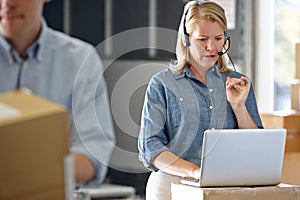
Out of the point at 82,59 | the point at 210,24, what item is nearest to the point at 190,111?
the point at 210,24

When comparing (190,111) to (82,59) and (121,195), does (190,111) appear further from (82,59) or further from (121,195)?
(121,195)

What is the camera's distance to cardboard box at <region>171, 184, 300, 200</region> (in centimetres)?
233

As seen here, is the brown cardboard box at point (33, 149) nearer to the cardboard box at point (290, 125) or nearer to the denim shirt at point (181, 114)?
the denim shirt at point (181, 114)

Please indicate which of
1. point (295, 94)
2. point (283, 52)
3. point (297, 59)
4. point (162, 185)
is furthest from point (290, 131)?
point (283, 52)

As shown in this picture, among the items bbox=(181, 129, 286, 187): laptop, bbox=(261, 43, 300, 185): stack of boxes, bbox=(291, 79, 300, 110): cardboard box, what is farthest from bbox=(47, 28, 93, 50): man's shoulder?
bbox=(291, 79, 300, 110): cardboard box

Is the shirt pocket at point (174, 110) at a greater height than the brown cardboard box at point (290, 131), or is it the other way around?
the shirt pocket at point (174, 110)

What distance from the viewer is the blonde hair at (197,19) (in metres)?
2.45

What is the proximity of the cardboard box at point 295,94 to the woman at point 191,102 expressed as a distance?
4.01ft

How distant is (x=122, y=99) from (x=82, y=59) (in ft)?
2.32

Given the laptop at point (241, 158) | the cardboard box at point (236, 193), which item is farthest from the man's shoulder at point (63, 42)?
the cardboard box at point (236, 193)

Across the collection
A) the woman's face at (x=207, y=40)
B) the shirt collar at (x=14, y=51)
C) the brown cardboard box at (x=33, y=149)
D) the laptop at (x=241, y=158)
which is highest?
the woman's face at (x=207, y=40)

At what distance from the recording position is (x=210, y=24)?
2434 mm

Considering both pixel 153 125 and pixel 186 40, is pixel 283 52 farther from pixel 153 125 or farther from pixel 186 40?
pixel 153 125

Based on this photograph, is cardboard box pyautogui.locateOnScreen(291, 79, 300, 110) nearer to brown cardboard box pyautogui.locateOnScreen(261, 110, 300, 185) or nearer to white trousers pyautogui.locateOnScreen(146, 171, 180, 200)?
brown cardboard box pyautogui.locateOnScreen(261, 110, 300, 185)
